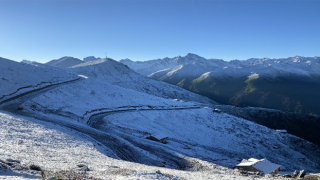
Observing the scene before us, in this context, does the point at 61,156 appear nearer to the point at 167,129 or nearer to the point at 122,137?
the point at 122,137

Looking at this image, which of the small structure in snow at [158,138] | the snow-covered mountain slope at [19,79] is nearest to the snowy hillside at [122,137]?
the small structure in snow at [158,138]

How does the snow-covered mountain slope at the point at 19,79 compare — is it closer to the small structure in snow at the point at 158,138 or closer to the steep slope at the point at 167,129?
the steep slope at the point at 167,129

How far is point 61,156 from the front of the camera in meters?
24.7

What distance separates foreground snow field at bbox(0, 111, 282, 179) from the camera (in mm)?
18405

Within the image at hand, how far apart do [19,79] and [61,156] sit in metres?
67.3

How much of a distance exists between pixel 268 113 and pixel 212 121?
68157 mm

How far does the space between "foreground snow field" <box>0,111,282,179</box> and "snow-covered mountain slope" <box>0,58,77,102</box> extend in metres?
30.6

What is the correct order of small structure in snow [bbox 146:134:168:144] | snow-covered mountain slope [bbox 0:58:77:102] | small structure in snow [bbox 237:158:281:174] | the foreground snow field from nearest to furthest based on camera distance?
the foreground snow field, small structure in snow [bbox 237:158:281:174], small structure in snow [bbox 146:134:168:144], snow-covered mountain slope [bbox 0:58:77:102]

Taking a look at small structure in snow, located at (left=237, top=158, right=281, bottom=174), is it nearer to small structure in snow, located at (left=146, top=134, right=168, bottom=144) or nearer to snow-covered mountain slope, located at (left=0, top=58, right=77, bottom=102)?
small structure in snow, located at (left=146, top=134, right=168, bottom=144)

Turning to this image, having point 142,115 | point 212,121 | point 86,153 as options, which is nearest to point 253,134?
point 212,121

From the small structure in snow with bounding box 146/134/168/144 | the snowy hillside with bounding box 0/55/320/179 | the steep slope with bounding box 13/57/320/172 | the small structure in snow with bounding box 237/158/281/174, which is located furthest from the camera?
the small structure in snow with bounding box 146/134/168/144

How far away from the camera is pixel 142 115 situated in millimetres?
71250

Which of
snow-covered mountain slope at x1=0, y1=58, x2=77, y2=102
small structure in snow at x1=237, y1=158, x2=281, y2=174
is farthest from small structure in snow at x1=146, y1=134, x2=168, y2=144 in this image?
snow-covered mountain slope at x1=0, y1=58, x2=77, y2=102

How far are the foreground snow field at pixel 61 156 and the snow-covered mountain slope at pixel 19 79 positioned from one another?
100ft
